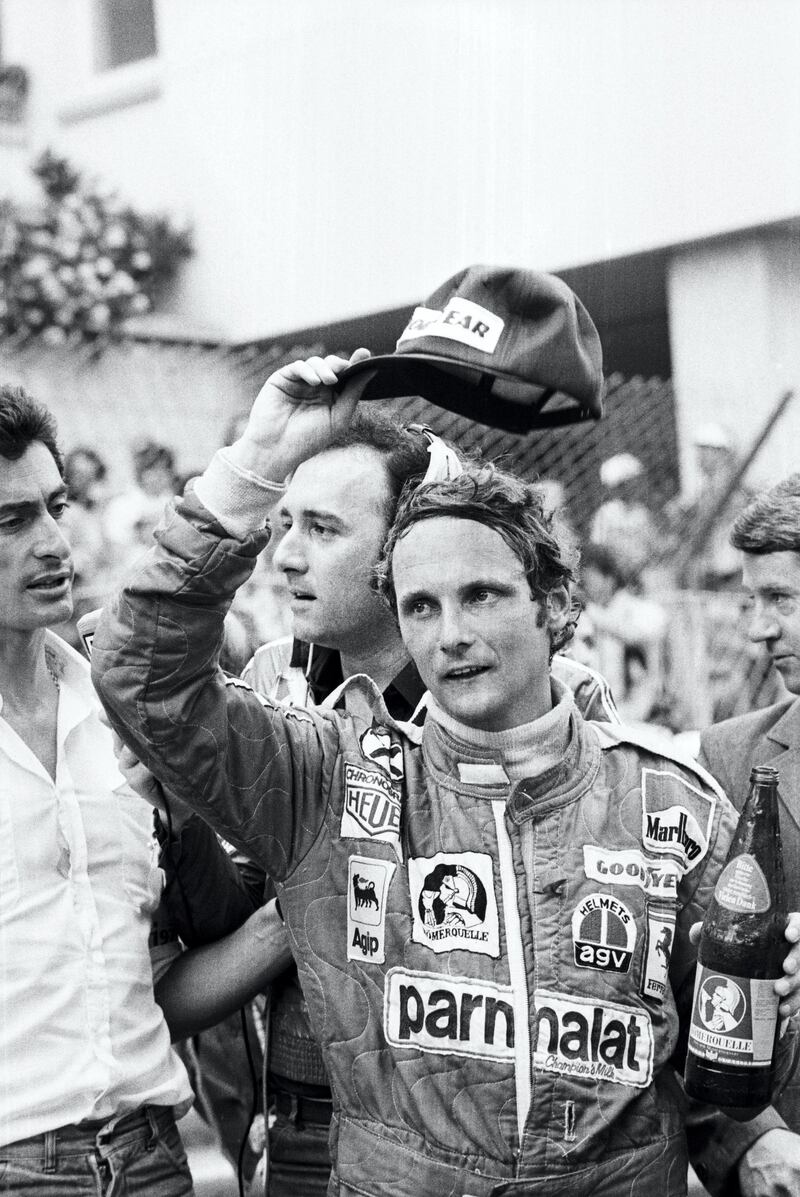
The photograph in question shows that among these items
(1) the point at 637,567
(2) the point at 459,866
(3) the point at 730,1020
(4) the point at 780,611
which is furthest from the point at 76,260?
(3) the point at 730,1020

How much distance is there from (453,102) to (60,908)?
546 cm

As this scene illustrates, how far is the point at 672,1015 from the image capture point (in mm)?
2008

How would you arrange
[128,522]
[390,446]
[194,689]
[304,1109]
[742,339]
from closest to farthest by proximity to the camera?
1. [194,689]
2. [304,1109]
3. [390,446]
4. [128,522]
5. [742,339]

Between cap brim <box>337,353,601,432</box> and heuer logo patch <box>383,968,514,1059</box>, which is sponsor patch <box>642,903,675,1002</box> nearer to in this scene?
heuer logo patch <box>383,968,514,1059</box>

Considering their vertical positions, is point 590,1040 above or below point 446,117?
below

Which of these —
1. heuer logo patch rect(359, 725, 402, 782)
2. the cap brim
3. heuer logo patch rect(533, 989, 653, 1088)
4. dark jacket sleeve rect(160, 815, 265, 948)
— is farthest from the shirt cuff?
heuer logo patch rect(533, 989, 653, 1088)

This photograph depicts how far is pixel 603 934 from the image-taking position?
193 centimetres

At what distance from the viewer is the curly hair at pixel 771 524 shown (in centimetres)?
291

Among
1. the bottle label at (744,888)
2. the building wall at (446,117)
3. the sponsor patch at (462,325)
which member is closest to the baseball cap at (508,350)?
the sponsor patch at (462,325)

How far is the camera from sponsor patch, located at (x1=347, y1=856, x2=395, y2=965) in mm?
1950

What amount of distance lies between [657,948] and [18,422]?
132 cm

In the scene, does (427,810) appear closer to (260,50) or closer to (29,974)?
(29,974)

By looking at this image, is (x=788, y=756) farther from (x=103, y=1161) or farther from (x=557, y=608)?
(x=103, y=1161)

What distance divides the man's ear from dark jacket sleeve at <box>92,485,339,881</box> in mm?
454
